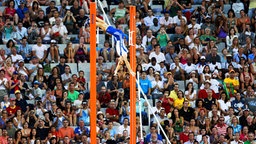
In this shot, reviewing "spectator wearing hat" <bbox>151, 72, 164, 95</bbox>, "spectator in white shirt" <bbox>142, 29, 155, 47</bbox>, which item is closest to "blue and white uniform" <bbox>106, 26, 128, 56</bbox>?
"spectator wearing hat" <bbox>151, 72, 164, 95</bbox>

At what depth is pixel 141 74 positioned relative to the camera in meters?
30.3

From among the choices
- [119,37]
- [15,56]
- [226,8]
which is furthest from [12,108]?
[226,8]

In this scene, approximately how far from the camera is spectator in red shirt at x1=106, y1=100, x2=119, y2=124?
29250 mm

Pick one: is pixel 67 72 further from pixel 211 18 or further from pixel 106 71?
pixel 211 18

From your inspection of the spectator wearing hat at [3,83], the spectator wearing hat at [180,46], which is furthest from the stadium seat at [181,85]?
the spectator wearing hat at [3,83]

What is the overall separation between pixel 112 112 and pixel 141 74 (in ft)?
5.51

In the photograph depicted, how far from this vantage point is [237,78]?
30984mm

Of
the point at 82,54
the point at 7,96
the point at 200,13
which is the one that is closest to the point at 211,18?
the point at 200,13

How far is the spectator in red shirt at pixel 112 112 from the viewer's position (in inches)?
1152

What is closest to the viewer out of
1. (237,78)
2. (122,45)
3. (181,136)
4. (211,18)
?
(122,45)

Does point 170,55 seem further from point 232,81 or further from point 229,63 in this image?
point 232,81

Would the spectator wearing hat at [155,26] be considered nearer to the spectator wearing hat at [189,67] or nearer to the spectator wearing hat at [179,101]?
the spectator wearing hat at [189,67]

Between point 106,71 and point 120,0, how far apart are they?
154 inches

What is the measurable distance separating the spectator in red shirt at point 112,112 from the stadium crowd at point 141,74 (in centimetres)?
3
